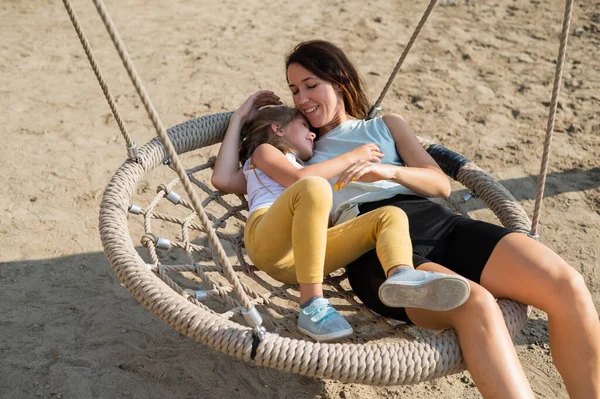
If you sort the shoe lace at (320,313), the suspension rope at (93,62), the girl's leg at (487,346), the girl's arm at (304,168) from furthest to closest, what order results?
the girl's arm at (304,168)
the shoe lace at (320,313)
the suspension rope at (93,62)
the girl's leg at (487,346)

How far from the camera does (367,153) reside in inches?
→ 88.2

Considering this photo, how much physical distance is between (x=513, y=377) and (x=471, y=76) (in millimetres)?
3097

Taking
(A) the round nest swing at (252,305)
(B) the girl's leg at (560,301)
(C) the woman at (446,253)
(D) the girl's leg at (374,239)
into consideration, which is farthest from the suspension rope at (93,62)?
(B) the girl's leg at (560,301)

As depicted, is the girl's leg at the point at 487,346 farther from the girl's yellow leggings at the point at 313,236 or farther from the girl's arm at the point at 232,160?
the girl's arm at the point at 232,160

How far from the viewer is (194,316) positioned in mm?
1862

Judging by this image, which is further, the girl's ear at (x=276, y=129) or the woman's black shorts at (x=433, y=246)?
the girl's ear at (x=276, y=129)

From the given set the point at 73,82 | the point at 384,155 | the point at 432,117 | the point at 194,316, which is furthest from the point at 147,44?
the point at 194,316

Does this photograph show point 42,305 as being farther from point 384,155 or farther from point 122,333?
point 384,155

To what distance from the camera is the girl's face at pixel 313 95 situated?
2428 millimetres

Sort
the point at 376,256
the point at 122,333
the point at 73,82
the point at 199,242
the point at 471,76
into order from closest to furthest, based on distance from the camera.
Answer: the point at 376,256, the point at 122,333, the point at 199,242, the point at 73,82, the point at 471,76

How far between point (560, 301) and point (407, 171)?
2.06 ft

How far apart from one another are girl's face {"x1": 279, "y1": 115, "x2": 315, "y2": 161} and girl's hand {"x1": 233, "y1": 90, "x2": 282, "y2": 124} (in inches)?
8.2

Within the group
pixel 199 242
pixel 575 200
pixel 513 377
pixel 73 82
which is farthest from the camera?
pixel 73 82

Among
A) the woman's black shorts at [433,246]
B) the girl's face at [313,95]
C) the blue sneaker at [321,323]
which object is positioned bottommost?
the blue sneaker at [321,323]
